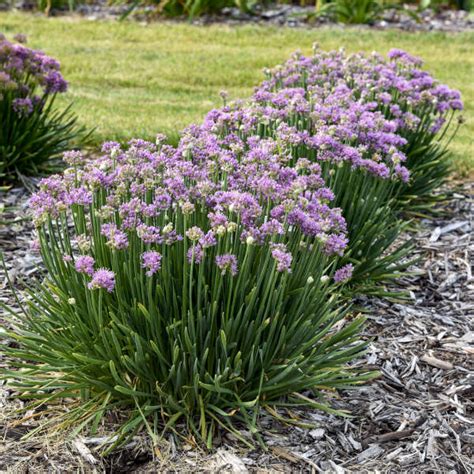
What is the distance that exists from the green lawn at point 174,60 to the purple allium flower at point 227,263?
406 cm

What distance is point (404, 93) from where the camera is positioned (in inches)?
206

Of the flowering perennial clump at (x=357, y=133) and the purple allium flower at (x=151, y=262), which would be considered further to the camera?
the flowering perennial clump at (x=357, y=133)

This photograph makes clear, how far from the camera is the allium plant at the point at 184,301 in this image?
279 centimetres

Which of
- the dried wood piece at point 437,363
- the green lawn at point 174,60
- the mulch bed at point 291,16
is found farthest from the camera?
the mulch bed at point 291,16

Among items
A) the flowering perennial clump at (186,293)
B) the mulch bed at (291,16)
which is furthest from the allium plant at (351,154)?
the mulch bed at (291,16)

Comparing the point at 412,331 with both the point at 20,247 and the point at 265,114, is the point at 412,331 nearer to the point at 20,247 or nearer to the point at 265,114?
the point at 265,114

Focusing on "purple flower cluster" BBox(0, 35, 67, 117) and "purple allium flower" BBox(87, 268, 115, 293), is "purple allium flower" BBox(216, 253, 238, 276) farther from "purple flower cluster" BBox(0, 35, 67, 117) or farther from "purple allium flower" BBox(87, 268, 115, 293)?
"purple flower cluster" BBox(0, 35, 67, 117)

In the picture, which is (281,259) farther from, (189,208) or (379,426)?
(379,426)

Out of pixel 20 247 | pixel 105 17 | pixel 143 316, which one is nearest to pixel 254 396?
pixel 143 316

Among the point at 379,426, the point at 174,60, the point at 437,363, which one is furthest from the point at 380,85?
the point at 174,60

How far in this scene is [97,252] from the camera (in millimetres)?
2990

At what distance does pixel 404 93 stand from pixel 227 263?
3.04 meters

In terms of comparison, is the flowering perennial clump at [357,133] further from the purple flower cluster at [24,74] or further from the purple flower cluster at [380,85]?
the purple flower cluster at [24,74]

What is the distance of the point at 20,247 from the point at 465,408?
278cm
